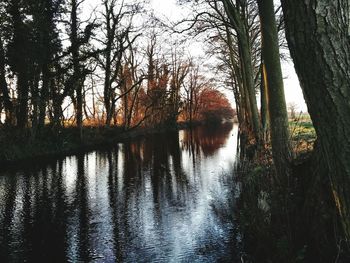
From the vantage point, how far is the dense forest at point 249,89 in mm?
1794

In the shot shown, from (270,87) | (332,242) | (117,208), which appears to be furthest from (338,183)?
(117,208)

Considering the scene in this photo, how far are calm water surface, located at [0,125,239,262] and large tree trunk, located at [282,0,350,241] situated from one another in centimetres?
423

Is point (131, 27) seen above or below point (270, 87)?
above

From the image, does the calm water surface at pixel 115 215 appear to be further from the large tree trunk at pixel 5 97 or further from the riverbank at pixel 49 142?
the large tree trunk at pixel 5 97

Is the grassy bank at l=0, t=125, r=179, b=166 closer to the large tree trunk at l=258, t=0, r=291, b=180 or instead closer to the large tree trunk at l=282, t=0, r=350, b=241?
the large tree trunk at l=258, t=0, r=291, b=180

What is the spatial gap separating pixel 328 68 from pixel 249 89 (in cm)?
1253

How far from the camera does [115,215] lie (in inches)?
322

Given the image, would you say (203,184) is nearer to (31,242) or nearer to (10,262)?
(31,242)

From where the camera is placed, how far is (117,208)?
8.74 meters

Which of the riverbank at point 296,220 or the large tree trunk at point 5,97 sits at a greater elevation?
the large tree trunk at point 5,97

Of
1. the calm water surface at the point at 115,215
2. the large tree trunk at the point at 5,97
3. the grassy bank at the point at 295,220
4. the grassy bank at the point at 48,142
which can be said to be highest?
the large tree trunk at the point at 5,97

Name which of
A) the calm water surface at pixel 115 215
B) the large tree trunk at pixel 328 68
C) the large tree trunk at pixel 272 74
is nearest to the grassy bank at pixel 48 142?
the calm water surface at pixel 115 215

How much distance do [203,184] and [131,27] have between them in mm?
22914

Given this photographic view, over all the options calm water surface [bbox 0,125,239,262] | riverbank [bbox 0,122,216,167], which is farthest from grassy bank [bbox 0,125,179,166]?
calm water surface [bbox 0,125,239,262]
